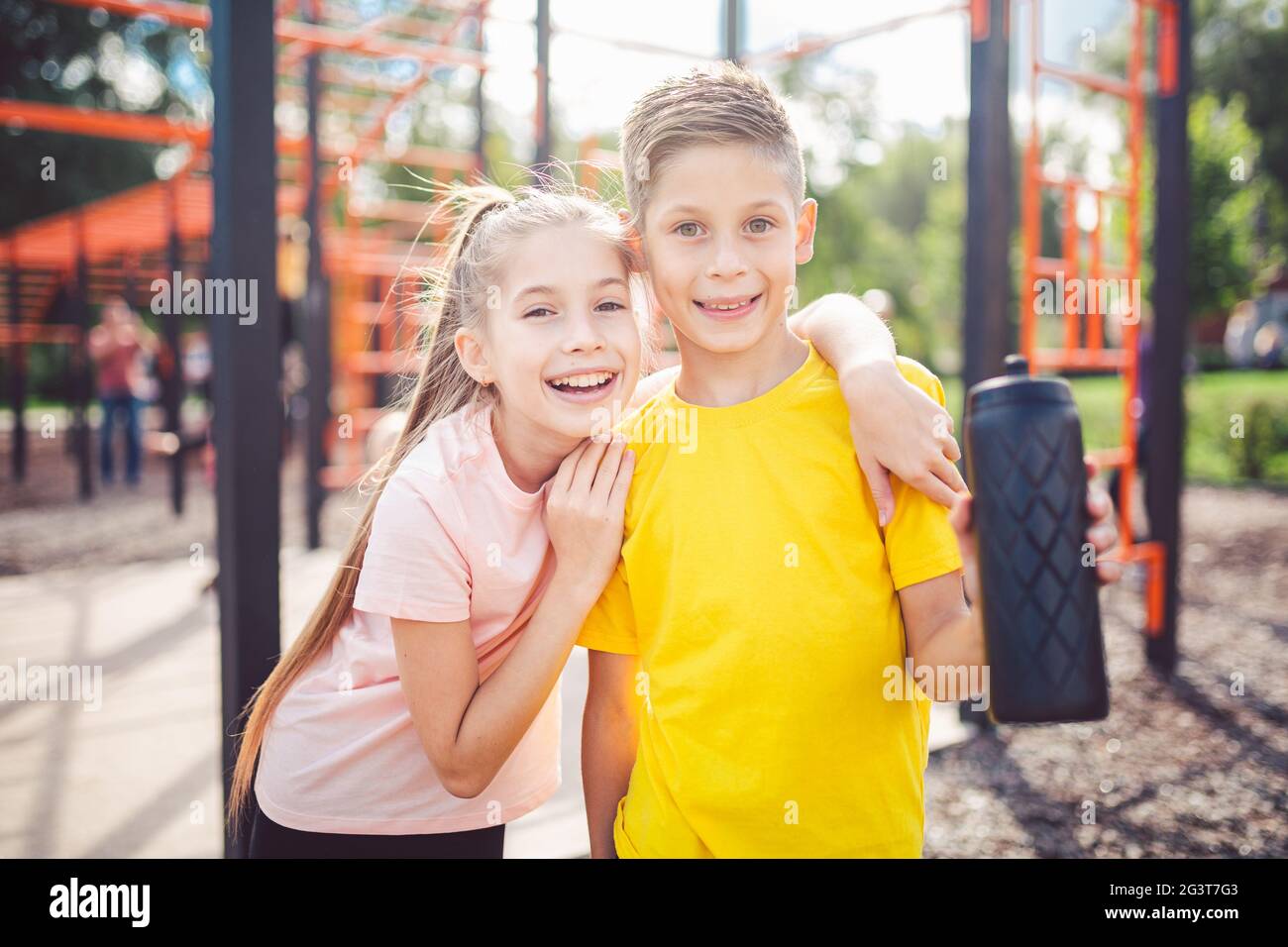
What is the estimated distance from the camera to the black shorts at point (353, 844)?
1569 millimetres

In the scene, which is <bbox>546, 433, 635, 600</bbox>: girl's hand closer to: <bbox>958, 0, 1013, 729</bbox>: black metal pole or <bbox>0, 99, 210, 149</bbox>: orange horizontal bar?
<bbox>958, 0, 1013, 729</bbox>: black metal pole

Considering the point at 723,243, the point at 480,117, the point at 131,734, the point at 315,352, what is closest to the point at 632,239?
the point at 723,243

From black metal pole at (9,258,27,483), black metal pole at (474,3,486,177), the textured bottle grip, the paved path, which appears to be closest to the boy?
the textured bottle grip

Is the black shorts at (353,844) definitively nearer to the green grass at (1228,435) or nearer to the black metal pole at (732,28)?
the black metal pole at (732,28)

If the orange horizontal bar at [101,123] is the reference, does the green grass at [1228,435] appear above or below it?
below

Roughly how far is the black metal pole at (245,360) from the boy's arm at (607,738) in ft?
2.07

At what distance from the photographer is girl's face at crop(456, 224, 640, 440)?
146 centimetres

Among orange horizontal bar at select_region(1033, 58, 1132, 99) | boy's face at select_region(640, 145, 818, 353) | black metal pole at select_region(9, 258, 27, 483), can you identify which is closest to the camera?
boy's face at select_region(640, 145, 818, 353)

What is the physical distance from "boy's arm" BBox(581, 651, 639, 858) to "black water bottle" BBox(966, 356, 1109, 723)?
2.27 ft

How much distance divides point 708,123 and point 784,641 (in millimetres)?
748

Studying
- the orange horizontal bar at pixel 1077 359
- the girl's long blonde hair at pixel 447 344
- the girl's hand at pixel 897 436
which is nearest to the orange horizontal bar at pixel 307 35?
the girl's long blonde hair at pixel 447 344

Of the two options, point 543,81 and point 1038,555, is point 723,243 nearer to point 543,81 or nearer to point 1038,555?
point 1038,555
